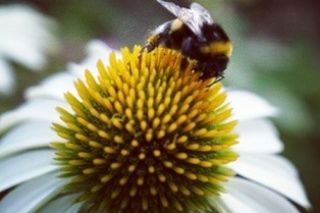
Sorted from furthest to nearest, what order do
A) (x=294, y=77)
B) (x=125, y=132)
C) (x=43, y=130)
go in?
(x=294, y=77), (x=43, y=130), (x=125, y=132)

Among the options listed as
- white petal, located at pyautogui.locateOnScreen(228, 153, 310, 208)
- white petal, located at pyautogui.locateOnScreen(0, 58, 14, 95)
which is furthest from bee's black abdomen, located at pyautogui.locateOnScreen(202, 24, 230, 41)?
white petal, located at pyautogui.locateOnScreen(0, 58, 14, 95)

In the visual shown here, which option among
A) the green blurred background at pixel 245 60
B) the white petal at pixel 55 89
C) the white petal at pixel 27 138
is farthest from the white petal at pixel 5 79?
the white petal at pixel 27 138

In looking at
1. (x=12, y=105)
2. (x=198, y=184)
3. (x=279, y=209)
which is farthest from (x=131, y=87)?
(x=12, y=105)

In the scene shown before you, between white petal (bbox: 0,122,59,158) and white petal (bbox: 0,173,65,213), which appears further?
white petal (bbox: 0,122,59,158)

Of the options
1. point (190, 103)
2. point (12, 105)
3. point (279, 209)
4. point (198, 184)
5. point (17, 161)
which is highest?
point (12, 105)

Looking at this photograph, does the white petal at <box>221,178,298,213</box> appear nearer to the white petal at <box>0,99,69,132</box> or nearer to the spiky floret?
the spiky floret

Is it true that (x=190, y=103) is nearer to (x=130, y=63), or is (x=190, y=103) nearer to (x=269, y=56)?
(x=130, y=63)

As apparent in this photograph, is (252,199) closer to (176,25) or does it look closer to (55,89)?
(176,25)
